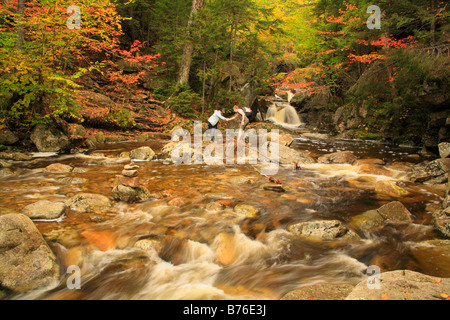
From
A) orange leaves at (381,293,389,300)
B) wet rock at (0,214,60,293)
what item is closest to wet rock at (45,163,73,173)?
wet rock at (0,214,60,293)

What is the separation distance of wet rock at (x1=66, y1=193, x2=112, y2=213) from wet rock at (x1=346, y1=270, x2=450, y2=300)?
4519 millimetres

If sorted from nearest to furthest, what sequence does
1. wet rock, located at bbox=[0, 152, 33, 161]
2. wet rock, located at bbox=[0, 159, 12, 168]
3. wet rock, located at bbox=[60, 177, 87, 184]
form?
1. wet rock, located at bbox=[60, 177, 87, 184]
2. wet rock, located at bbox=[0, 159, 12, 168]
3. wet rock, located at bbox=[0, 152, 33, 161]

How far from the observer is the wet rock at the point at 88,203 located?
4.66 metres

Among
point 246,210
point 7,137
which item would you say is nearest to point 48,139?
point 7,137

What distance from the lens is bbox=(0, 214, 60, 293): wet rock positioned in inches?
110

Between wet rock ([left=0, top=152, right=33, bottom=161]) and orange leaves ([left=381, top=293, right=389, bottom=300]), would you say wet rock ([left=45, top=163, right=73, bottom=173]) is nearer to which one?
wet rock ([left=0, top=152, right=33, bottom=161])

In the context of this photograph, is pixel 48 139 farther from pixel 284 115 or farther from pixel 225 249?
pixel 284 115

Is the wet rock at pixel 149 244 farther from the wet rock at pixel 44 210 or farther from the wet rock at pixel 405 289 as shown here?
the wet rock at pixel 405 289

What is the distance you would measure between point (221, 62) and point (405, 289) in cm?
1662

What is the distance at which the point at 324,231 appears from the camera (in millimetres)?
4176

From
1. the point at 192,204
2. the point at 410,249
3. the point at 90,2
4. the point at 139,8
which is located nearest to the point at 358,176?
the point at 410,249

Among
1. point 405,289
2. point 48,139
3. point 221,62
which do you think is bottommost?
point 405,289

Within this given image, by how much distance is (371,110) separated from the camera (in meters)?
14.7

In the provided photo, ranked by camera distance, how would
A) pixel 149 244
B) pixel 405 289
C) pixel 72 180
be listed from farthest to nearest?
pixel 72 180, pixel 149 244, pixel 405 289
